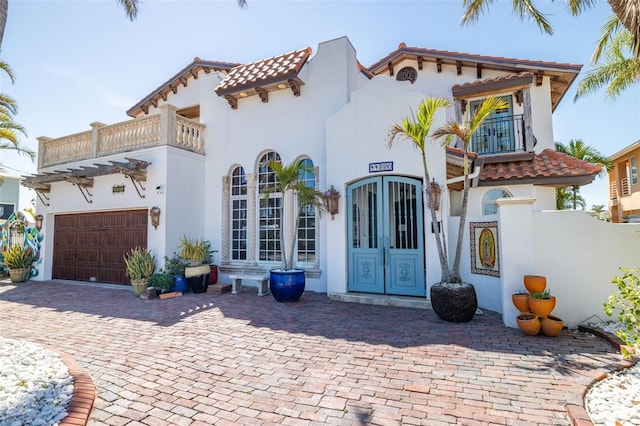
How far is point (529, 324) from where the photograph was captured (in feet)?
17.6

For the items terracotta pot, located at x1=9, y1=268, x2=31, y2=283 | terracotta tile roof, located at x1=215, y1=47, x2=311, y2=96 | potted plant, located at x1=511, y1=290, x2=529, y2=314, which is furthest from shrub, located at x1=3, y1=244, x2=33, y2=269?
potted plant, located at x1=511, y1=290, x2=529, y2=314

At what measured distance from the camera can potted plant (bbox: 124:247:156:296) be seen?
9336 mm

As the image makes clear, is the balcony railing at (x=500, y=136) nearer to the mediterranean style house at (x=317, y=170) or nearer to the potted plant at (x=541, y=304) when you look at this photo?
the mediterranean style house at (x=317, y=170)

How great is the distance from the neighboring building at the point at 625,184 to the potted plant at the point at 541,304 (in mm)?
17169

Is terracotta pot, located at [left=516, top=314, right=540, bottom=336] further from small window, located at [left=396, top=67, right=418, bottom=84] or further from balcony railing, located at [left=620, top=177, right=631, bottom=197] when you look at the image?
balcony railing, located at [left=620, top=177, right=631, bottom=197]

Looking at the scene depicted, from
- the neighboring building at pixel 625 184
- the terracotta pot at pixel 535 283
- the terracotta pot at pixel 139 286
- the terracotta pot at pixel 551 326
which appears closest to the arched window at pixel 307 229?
the terracotta pot at pixel 139 286

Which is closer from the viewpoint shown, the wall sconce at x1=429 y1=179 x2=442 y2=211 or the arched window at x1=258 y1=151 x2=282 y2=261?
the wall sconce at x1=429 y1=179 x2=442 y2=211

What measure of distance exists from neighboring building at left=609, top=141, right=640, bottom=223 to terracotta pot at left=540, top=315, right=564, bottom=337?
17.2m

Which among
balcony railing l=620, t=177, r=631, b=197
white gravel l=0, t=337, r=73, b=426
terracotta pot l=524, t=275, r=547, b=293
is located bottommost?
white gravel l=0, t=337, r=73, b=426

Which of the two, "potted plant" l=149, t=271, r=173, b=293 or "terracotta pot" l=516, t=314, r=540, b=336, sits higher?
"potted plant" l=149, t=271, r=173, b=293

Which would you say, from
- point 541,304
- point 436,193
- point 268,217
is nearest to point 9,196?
point 268,217

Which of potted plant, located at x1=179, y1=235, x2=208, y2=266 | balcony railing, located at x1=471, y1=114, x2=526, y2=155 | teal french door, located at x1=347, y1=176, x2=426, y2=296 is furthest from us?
balcony railing, located at x1=471, y1=114, x2=526, y2=155

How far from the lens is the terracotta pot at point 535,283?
5.57 metres

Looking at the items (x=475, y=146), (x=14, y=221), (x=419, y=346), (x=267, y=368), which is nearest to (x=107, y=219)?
(x=14, y=221)
